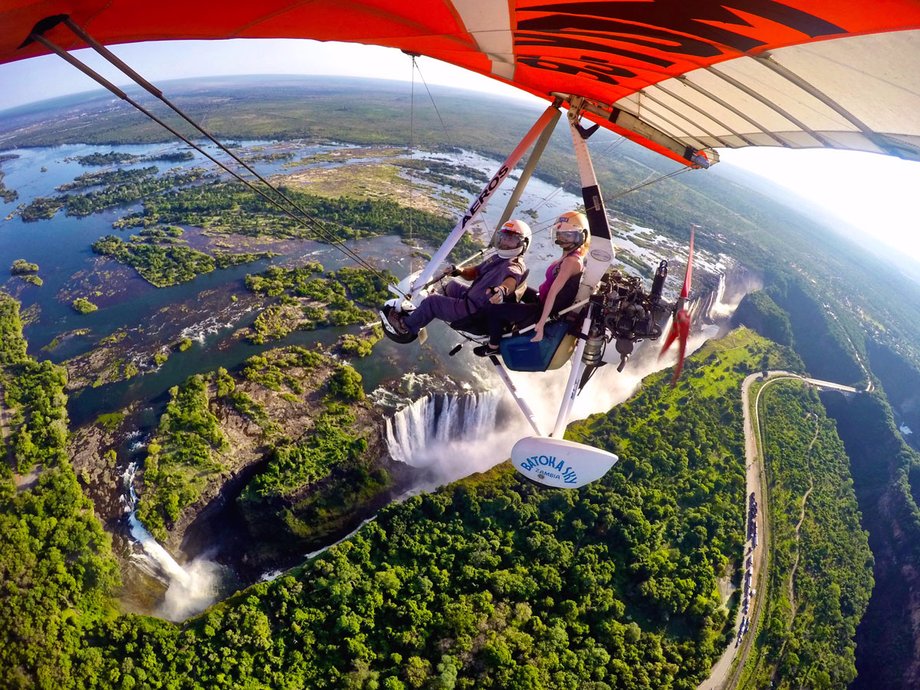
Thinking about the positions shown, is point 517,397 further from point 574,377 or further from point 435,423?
point 435,423

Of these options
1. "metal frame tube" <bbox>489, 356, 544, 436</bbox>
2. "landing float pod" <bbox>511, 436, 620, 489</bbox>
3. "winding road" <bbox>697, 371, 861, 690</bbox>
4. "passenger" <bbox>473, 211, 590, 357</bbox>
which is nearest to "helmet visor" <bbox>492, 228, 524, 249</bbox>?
"passenger" <bbox>473, 211, 590, 357</bbox>

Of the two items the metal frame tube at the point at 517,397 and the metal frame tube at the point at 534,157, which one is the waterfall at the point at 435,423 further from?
the metal frame tube at the point at 534,157

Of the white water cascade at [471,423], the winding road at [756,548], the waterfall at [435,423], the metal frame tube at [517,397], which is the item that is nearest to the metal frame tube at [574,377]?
the metal frame tube at [517,397]

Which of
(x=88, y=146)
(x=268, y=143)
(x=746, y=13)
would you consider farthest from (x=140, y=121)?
(x=746, y=13)

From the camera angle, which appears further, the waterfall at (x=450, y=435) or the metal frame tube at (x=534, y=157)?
the waterfall at (x=450, y=435)

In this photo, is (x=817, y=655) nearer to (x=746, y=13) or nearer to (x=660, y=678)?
(x=660, y=678)

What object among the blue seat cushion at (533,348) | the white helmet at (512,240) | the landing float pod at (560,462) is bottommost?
the landing float pod at (560,462)
